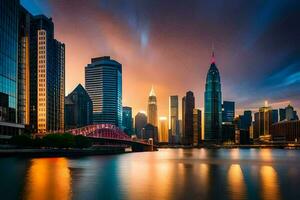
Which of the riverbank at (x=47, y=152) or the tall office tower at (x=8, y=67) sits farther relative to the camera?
the tall office tower at (x=8, y=67)

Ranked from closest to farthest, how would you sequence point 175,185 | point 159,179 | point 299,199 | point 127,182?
point 299,199 → point 175,185 → point 127,182 → point 159,179

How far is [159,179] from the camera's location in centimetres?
7794

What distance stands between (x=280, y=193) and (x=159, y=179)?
25.5 metres

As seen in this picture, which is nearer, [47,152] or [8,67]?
[47,152]

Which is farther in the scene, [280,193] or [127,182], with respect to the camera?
[127,182]

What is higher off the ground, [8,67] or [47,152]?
[8,67]

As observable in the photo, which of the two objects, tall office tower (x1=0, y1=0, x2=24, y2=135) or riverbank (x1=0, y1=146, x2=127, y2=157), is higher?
tall office tower (x1=0, y1=0, x2=24, y2=135)

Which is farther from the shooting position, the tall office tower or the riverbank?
the tall office tower

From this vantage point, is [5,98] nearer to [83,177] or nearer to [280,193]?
[83,177]

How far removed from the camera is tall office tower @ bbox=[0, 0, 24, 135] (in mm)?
155625

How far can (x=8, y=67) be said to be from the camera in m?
163

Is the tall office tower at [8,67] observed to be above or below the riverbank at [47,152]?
above

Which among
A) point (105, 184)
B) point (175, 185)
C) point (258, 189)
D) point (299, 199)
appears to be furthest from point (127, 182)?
point (299, 199)

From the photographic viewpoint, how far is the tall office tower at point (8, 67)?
155625 mm
